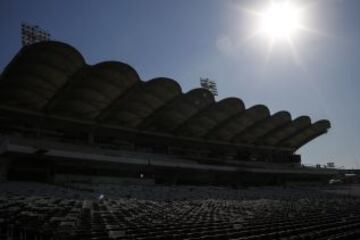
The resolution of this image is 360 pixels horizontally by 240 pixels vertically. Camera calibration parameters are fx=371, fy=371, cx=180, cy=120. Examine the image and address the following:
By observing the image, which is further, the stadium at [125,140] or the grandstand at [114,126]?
the grandstand at [114,126]

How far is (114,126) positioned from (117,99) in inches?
310

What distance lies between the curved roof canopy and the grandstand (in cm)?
11

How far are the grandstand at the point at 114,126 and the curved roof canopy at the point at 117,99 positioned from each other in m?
0.11

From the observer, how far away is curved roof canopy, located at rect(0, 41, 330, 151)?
36.5m

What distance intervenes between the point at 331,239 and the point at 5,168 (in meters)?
37.3

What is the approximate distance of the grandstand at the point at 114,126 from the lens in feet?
126

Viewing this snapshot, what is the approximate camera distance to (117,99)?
4444cm

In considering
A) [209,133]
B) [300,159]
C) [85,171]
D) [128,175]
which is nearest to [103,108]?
[85,171]

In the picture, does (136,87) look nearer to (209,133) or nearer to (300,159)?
(209,133)

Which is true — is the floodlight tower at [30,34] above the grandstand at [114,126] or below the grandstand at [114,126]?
above

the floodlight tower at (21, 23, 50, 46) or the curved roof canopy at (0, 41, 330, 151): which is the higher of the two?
the floodlight tower at (21, 23, 50, 46)

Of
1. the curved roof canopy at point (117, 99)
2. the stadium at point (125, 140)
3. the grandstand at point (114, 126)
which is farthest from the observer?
the grandstand at point (114, 126)

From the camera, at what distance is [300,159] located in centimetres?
8512

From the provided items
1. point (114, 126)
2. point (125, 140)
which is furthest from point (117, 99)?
point (125, 140)
